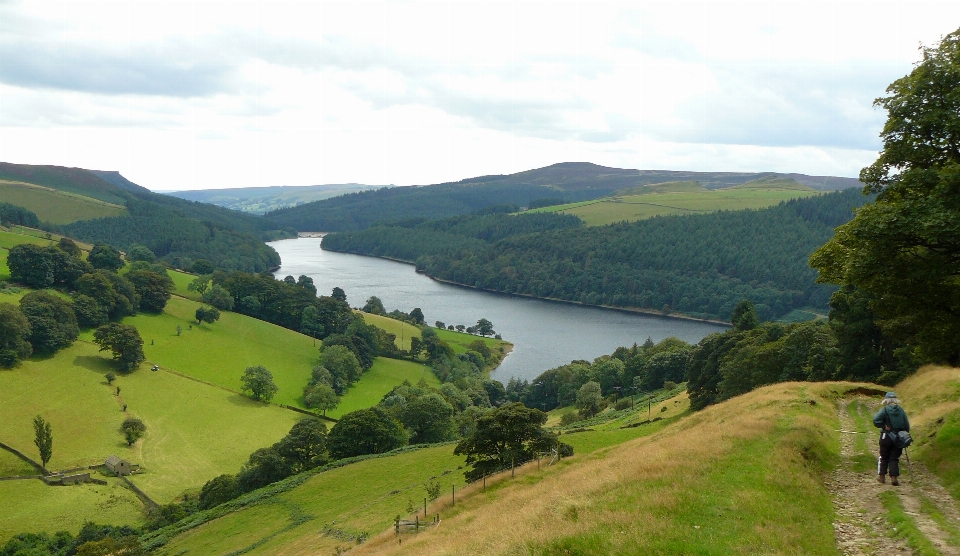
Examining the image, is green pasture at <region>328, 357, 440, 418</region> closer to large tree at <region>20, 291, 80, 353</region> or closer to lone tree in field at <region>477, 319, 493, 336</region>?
lone tree in field at <region>477, 319, 493, 336</region>

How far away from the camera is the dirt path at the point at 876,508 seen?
38.1 ft

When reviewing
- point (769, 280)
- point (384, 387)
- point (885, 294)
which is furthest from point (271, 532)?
point (769, 280)

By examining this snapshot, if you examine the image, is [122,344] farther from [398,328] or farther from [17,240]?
[17,240]

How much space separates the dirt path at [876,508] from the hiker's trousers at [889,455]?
0.34 metres

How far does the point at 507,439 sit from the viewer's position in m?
32.4

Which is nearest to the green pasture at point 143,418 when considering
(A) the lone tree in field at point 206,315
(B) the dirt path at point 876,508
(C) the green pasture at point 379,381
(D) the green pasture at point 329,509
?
(C) the green pasture at point 379,381

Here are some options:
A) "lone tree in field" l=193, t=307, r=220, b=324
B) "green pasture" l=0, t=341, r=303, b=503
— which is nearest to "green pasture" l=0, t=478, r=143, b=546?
"green pasture" l=0, t=341, r=303, b=503

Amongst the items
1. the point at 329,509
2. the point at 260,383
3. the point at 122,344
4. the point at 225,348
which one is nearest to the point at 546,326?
the point at 225,348

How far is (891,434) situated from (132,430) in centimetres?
6989

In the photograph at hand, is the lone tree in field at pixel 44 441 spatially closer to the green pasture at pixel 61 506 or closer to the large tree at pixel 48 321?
the green pasture at pixel 61 506

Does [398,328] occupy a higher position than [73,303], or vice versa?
[73,303]

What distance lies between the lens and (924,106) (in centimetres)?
1738

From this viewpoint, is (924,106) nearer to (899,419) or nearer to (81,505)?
(899,419)

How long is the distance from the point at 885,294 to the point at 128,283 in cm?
10709
